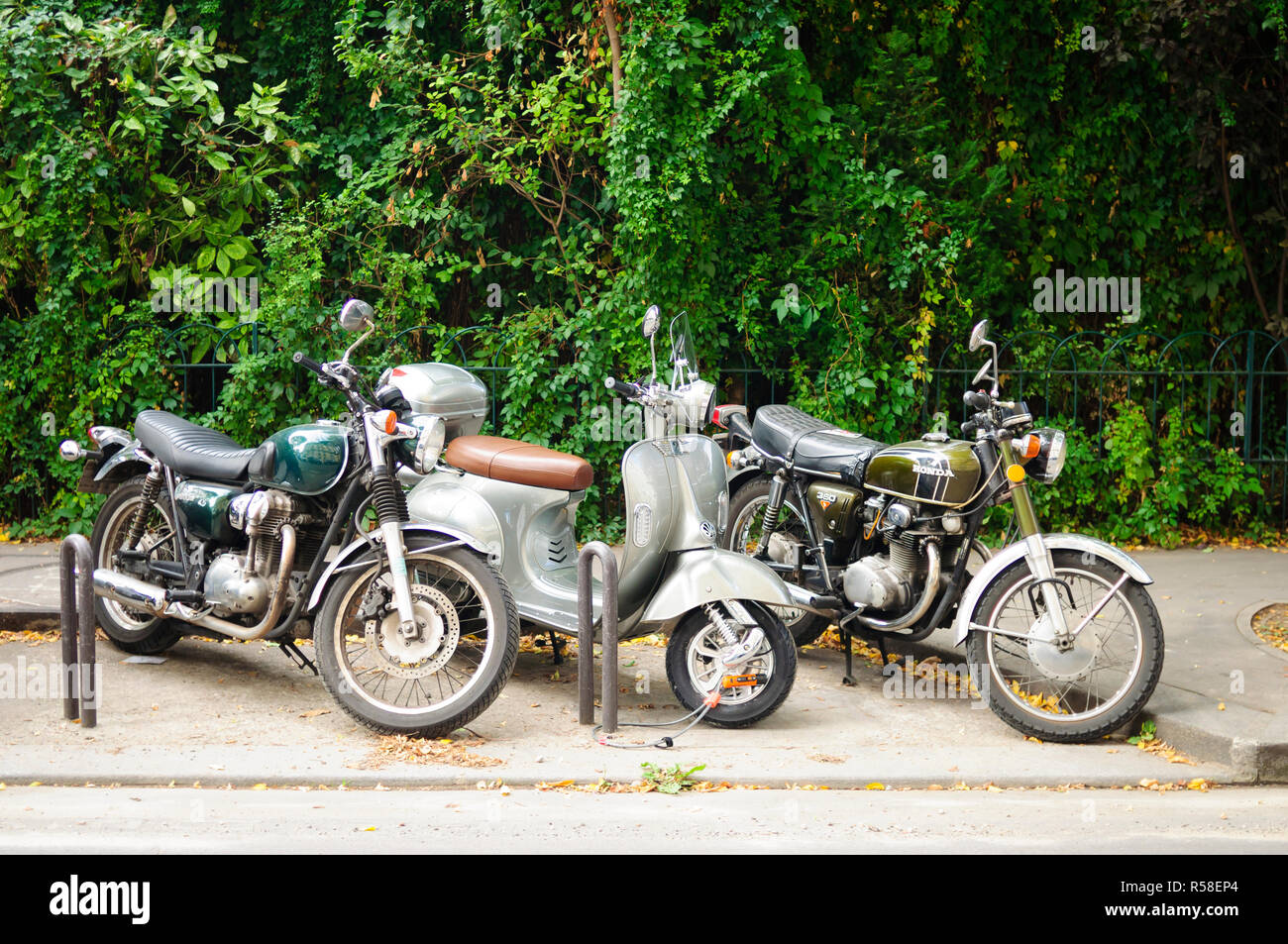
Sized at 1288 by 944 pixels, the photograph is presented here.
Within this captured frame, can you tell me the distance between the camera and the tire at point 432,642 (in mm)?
5336

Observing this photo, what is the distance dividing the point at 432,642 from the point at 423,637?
0.05 meters

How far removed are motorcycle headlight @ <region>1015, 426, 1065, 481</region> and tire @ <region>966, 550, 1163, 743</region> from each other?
41 cm

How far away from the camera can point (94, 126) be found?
9.48m

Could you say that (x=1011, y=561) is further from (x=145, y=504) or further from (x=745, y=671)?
(x=145, y=504)

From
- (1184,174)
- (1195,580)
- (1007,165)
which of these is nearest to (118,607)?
(1195,580)

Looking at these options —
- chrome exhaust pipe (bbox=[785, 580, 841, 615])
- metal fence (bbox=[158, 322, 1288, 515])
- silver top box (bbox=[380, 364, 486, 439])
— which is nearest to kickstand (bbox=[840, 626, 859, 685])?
chrome exhaust pipe (bbox=[785, 580, 841, 615])

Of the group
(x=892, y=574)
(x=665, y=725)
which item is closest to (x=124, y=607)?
(x=665, y=725)

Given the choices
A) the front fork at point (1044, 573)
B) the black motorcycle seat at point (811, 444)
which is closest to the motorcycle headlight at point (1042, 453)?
the front fork at point (1044, 573)

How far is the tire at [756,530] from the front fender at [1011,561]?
130 cm

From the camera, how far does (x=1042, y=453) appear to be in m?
5.95

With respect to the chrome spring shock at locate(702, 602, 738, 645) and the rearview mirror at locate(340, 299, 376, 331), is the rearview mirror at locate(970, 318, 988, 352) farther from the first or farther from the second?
the rearview mirror at locate(340, 299, 376, 331)

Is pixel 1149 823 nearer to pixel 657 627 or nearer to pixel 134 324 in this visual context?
pixel 657 627

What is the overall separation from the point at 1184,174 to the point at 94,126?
330 inches

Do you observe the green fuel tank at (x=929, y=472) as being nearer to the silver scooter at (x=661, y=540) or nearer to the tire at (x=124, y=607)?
the silver scooter at (x=661, y=540)
